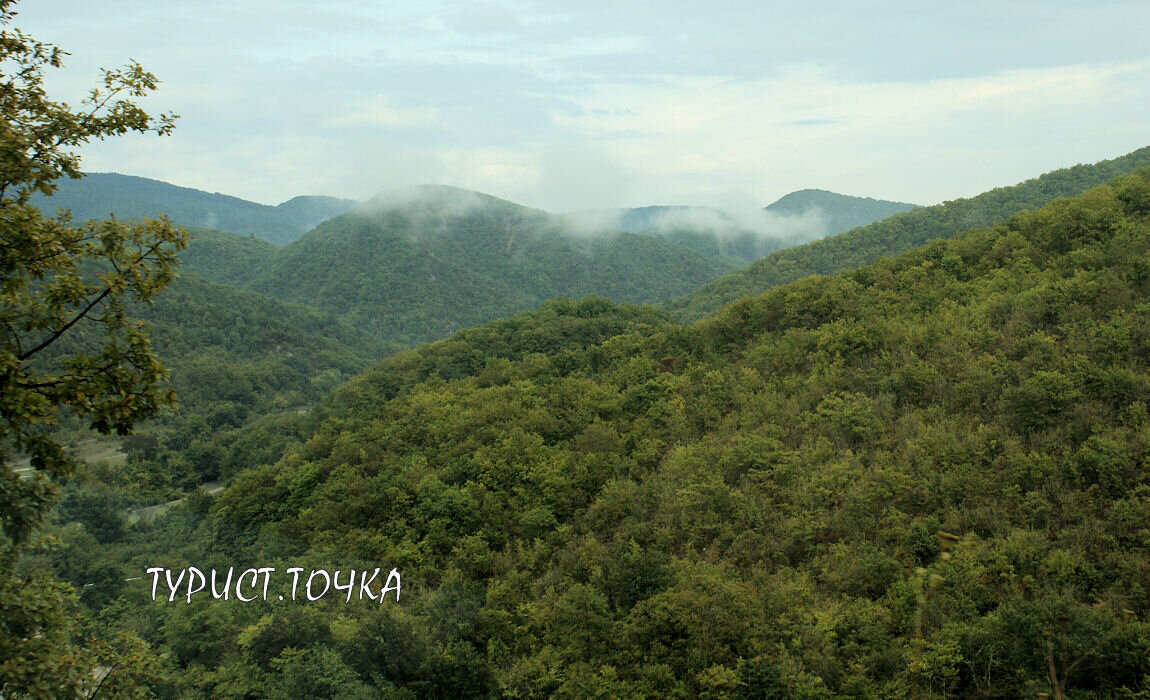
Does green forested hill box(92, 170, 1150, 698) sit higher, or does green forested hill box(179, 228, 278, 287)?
green forested hill box(179, 228, 278, 287)

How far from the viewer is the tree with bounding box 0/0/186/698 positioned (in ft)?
16.4

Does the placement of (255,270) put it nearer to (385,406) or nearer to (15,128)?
(385,406)

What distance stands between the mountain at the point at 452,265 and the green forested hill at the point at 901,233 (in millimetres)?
69863

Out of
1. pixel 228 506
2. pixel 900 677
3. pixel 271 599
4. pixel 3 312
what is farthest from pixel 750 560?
pixel 228 506

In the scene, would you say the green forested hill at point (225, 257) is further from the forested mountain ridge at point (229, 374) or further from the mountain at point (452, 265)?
the forested mountain ridge at point (229, 374)

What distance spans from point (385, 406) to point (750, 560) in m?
25.1

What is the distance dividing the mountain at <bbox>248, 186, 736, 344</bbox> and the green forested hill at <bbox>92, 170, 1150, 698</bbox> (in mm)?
99408

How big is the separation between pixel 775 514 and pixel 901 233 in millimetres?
59236

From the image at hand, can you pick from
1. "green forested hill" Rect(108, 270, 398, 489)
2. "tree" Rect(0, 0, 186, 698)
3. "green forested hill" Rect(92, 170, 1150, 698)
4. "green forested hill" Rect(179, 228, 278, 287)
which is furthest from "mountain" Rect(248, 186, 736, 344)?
"tree" Rect(0, 0, 186, 698)

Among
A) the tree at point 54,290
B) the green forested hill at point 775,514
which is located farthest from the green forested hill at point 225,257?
the tree at point 54,290

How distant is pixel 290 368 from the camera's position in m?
85.7

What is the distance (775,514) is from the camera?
1944cm

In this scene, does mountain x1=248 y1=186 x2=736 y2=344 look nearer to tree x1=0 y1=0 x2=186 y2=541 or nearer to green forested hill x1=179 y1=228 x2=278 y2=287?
green forested hill x1=179 y1=228 x2=278 y2=287

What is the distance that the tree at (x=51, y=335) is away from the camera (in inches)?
197
